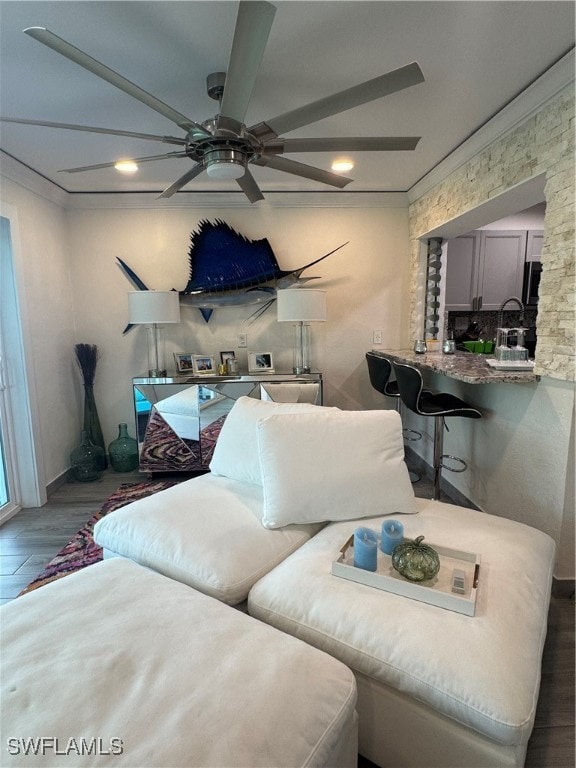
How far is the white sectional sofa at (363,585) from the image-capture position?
37.9 inches

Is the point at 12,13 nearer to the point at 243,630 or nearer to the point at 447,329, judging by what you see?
the point at 243,630

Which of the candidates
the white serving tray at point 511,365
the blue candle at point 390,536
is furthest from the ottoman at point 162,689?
the white serving tray at point 511,365

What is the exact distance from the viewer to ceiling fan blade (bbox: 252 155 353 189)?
1.94 metres

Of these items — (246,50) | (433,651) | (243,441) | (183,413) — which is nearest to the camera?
(433,651)

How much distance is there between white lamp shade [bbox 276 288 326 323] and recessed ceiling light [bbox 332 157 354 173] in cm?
91

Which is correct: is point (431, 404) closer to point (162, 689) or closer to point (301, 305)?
point (301, 305)

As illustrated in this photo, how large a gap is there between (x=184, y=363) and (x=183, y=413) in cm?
53

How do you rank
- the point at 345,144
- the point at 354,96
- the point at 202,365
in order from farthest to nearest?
the point at 202,365
the point at 345,144
the point at 354,96

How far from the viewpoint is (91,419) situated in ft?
11.7

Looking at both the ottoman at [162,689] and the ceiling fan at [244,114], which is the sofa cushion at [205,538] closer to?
the ottoman at [162,689]

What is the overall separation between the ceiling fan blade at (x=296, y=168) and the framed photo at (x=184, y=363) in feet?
6.58

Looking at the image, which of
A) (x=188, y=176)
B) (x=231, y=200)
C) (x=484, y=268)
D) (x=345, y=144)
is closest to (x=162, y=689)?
(x=345, y=144)

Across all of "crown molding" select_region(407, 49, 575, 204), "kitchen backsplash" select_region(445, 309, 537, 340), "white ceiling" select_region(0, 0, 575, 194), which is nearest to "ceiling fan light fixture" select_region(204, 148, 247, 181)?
"white ceiling" select_region(0, 0, 575, 194)

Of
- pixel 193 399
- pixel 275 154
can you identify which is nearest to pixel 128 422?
pixel 193 399
